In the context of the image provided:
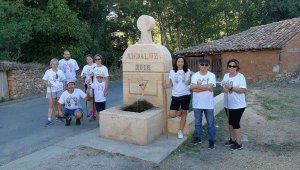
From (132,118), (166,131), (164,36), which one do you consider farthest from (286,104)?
(164,36)

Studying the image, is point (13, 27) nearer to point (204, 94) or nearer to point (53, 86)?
point (53, 86)

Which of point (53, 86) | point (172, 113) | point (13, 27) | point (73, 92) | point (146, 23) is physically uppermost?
point (13, 27)

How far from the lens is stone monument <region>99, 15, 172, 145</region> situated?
6020 millimetres

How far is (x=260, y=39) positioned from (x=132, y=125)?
18.2 m

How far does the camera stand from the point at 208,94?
19.0 feet

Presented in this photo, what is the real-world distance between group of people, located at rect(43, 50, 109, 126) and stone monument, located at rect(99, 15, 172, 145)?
76cm

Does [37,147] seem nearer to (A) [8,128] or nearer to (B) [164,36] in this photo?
(A) [8,128]

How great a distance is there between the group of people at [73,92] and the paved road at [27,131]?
11.4 inches

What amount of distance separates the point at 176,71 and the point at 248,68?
1676 cm

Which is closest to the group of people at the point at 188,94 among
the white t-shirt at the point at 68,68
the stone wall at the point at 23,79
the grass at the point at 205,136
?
the grass at the point at 205,136

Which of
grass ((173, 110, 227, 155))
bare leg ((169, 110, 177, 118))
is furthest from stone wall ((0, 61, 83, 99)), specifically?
bare leg ((169, 110, 177, 118))

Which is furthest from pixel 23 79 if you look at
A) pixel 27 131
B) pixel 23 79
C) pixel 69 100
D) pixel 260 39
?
pixel 260 39

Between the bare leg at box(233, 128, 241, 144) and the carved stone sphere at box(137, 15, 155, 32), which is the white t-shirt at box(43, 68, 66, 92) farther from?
the bare leg at box(233, 128, 241, 144)

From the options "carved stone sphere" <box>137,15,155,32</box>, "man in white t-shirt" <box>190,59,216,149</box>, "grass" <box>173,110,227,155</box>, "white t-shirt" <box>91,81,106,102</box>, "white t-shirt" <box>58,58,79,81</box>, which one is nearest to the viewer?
"man in white t-shirt" <box>190,59,216,149</box>
